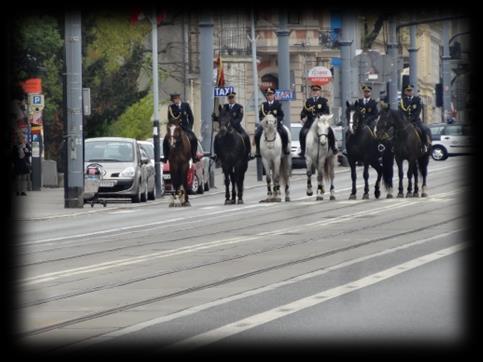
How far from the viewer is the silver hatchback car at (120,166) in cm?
4075

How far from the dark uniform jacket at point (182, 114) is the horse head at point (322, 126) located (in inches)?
106

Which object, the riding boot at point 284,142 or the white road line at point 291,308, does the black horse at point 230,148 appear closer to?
the riding boot at point 284,142

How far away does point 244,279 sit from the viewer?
1819 cm

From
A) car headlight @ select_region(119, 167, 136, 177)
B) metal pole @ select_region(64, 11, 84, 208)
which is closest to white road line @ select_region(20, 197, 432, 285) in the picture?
metal pole @ select_region(64, 11, 84, 208)

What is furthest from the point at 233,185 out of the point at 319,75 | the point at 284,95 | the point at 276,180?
the point at 319,75

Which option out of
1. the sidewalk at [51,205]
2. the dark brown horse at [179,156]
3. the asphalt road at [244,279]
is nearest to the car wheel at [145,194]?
the sidewalk at [51,205]

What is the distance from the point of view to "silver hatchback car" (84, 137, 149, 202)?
40.8 m

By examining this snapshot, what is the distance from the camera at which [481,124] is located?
6412 centimetres

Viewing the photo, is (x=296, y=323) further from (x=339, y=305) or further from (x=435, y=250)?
(x=435, y=250)

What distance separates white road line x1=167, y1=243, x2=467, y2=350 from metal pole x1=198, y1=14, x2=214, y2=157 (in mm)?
30242

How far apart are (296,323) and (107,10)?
731cm

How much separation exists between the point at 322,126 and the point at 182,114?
117 inches

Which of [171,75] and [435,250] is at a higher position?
[171,75]

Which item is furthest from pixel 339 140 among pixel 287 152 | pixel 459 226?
pixel 459 226
